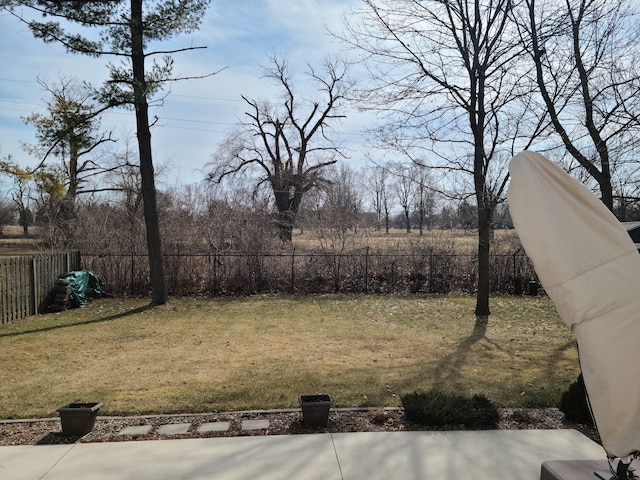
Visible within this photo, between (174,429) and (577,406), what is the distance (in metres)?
3.67

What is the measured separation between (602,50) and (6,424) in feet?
35.8

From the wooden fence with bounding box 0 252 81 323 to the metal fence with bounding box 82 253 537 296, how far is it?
190cm

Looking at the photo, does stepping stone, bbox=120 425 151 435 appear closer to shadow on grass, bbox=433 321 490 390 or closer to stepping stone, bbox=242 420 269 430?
stepping stone, bbox=242 420 269 430

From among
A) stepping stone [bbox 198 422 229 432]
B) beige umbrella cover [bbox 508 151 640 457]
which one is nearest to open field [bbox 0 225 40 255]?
stepping stone [bbox 198 422 229 432]

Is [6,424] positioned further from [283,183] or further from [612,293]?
[283,183]

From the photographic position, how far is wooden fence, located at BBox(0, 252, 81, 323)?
966cm

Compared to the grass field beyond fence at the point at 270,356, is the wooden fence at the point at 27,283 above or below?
above

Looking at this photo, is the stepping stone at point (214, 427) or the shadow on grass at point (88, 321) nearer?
the stepping stone at point (214, 427)

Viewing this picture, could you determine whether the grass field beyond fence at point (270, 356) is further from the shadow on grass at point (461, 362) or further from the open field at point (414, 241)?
the open field at point (414, 241)

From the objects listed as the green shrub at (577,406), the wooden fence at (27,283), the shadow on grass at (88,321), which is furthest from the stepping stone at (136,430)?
the wooden fence at (27,283)

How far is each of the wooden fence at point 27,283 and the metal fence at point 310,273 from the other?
1.90 m

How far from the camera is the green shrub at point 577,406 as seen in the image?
167 inches

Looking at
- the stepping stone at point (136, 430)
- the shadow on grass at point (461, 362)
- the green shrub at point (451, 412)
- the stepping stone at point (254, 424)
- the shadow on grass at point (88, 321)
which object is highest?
the green shrub at point (451, 412)

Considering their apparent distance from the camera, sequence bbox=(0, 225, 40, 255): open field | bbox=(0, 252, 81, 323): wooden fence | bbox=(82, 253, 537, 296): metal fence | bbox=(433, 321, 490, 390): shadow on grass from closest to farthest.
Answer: bbox=(433, 321, 490, 390): shadow on grass → bbox=(0, 252, 81, 323): wooden fence → bbox=(82, 253, 537, 296): metal fence → bbox=(0, 225, 40, 255): open field
